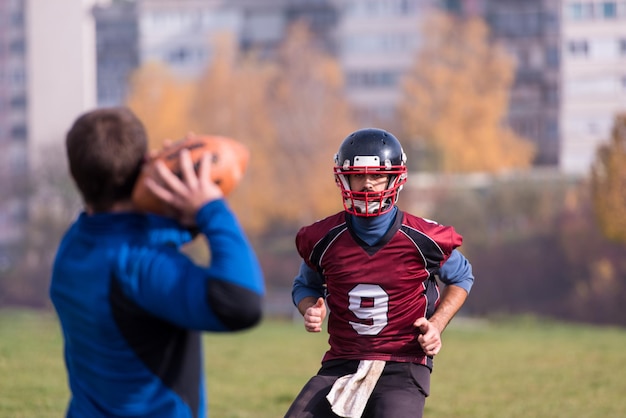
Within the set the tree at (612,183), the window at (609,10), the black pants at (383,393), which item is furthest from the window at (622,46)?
the black pants at (383,393)

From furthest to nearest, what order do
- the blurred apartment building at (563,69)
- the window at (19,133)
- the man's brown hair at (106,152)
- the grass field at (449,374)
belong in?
the window at (19,133)
the blurred apartment building at (563,69)
the grass field at (449,374)
the man's brown hair at (106,152)

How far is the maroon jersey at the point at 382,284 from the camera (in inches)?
213

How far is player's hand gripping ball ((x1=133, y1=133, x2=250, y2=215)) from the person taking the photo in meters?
3.47

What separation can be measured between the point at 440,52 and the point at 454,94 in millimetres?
2206

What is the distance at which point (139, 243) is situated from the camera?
3508mm

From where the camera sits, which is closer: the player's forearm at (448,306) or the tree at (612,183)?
the player's forearm at (448,306)

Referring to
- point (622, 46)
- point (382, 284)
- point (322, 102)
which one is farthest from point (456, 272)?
point (322, 102)

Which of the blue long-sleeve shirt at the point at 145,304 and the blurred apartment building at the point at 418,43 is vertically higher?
the blurred apartment building at the point at 418,43

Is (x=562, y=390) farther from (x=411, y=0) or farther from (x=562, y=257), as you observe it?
(x=411, y=0)

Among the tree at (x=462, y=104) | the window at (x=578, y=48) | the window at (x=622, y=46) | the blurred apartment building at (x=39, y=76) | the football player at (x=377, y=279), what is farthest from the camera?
the blurred apartment building at (x=39, y=76)

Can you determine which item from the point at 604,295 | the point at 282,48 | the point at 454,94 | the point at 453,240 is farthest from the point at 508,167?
the point at 453,240

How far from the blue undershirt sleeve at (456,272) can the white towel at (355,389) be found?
656 mm

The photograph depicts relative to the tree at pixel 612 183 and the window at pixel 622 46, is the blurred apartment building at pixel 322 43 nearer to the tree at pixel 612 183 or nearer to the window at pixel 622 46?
the window at pixel 622 46

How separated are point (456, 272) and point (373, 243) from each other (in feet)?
1.65
